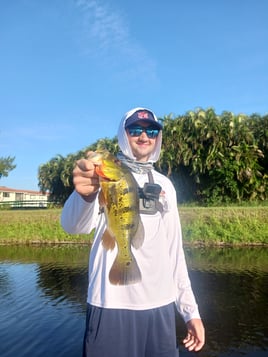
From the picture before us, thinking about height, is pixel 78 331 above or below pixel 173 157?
below

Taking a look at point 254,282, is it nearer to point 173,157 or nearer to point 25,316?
point 25,316

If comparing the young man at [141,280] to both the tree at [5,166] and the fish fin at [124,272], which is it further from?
the tree at [5,166]

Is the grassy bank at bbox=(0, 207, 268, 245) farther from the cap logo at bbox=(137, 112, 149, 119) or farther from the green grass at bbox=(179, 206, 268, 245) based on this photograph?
the cap logo at bbox=(137, 112, 149, 119)

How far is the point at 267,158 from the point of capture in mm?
30625

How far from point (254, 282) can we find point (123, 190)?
1080 centimetres

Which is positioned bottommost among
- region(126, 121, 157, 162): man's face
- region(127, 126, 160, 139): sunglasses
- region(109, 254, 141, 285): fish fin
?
region(109, 254, 141, 285): fish fin

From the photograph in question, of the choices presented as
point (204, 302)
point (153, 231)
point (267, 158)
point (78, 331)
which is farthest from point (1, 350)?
point (267, 158)

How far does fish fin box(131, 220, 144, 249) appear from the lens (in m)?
2.17

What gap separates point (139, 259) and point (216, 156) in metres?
28.0

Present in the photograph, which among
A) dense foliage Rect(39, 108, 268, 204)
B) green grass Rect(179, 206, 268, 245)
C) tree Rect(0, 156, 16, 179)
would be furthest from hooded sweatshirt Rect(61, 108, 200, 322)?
tree Rect(0, 156, 16, 179)

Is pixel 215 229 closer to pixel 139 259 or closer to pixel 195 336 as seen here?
pixel 195 336

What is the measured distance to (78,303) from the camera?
388 inches

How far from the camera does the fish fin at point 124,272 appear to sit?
6.98 ft

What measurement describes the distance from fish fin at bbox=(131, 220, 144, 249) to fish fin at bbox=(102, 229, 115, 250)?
0.12 meters
